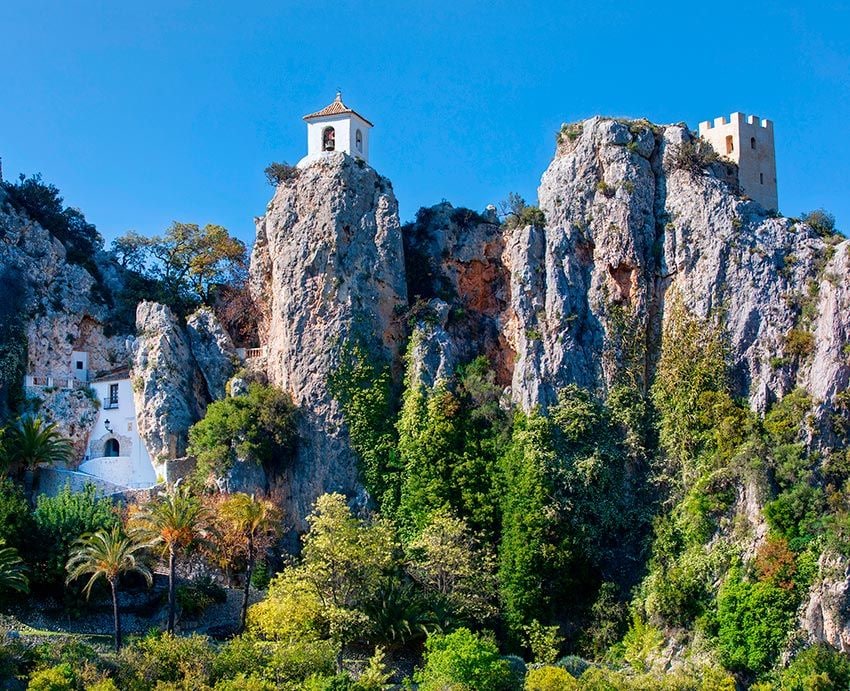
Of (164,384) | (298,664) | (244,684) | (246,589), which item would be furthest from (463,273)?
(244,684)

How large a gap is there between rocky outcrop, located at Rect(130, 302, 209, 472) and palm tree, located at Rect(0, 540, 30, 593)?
373 inches

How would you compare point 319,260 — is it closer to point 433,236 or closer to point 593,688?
point 433,236

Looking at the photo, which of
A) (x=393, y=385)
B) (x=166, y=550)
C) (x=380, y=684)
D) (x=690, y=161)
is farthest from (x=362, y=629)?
(x=690, y=161)

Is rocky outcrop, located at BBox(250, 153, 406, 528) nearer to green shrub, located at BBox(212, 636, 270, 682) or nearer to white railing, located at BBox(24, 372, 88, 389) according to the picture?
white railing, located at BBox(24, 372, 88, 389)

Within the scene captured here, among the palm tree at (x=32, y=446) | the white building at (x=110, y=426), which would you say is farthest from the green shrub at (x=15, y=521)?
the white building at (x=110, y=426)

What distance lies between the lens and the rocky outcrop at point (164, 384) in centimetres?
5853

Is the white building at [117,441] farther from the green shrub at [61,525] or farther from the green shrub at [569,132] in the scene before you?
the green shrub at [569,132]

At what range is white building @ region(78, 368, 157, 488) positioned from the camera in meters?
58.7

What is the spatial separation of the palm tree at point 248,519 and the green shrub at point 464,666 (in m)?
7.92

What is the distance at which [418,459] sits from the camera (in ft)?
185

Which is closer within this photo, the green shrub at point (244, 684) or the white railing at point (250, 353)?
A: the green shrub at point (244, 684)

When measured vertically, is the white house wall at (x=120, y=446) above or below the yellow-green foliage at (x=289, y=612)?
above

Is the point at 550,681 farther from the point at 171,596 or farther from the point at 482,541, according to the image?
the point at 171,596

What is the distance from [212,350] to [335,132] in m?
11.6
